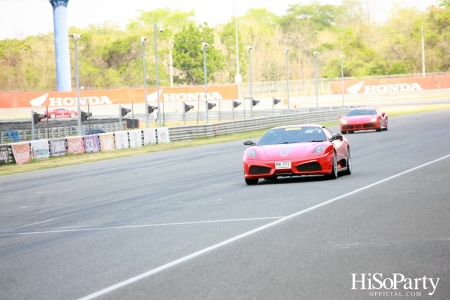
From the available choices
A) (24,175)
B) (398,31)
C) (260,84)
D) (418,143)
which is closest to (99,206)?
(24,175)

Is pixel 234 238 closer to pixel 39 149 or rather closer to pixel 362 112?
pixel 39 149

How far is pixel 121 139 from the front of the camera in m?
37.6

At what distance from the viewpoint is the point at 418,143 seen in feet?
91.6

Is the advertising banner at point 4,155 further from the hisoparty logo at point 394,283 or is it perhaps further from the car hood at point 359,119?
the hisoparty logo at point 394,283

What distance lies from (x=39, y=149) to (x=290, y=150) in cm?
1843

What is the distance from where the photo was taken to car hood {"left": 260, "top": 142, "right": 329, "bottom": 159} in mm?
16203

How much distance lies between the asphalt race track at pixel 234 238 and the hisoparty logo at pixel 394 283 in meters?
0.02

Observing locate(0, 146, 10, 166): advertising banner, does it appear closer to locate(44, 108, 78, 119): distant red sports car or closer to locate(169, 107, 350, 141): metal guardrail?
locate(169, 107, 350, 141): metal guardrail

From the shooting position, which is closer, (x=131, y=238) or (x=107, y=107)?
(x=131, y=238)

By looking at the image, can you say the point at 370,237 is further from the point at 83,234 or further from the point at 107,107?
the point at 107,107

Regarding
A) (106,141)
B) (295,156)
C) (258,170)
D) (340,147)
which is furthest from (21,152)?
(295,156)

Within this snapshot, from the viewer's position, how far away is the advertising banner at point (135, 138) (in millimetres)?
38312

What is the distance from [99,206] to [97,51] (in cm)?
10297

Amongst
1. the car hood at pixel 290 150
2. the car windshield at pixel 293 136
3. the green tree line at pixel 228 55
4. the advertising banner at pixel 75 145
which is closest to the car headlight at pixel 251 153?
the car hood at pixel 290 150
